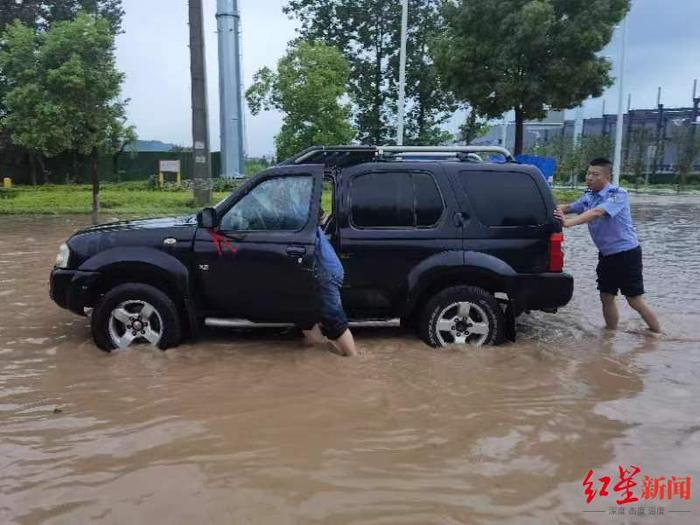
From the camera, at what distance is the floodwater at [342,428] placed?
3.31m

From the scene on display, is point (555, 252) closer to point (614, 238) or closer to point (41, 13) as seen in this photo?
point (614, 238)

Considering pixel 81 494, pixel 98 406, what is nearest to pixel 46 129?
pixel 98 406

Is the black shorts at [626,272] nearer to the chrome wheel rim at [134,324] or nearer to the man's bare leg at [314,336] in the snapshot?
the man's bare leg at [314,336]

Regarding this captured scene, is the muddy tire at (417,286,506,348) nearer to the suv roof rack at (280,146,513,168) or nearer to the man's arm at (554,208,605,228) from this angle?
the man's arm at (554,208,605,228)

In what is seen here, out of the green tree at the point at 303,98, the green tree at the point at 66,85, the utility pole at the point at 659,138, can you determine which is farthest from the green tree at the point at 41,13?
the utility pole at the point at 659,138

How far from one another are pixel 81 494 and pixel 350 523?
4.58 ft

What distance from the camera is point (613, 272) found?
262 inches

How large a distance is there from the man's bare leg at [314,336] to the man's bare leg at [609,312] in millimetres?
2984

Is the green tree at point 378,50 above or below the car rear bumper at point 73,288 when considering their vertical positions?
above

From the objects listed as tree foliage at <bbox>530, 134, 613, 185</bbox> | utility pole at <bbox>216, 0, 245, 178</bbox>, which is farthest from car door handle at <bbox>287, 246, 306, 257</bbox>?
tree foliage at <bbox>530, 134, 613, 185</bbox>

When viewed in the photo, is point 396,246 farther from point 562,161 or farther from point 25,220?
point 562,161

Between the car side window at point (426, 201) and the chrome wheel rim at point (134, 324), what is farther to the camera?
the car side window at point (426, 201)

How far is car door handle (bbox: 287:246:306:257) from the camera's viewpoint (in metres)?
5.57

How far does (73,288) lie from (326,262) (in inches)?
86.2
